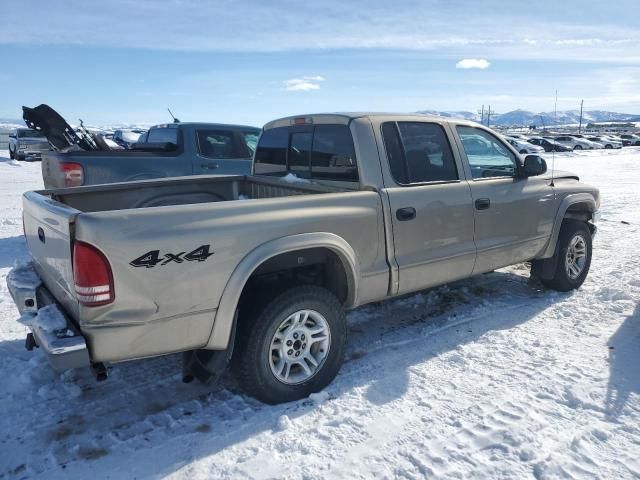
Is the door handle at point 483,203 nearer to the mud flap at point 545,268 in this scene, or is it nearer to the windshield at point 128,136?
the mud flap at point 545,268

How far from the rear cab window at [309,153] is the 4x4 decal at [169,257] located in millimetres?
1448

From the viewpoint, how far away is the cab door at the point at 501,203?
14.8ft

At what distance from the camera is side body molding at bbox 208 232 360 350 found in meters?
2.99

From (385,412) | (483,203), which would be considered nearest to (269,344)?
(385,412)

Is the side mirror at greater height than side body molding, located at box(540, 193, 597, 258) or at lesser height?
greater

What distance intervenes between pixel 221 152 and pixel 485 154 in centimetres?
449

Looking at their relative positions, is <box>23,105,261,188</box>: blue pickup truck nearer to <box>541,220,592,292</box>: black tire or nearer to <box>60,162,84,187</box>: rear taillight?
<box>60,162,84,187</box>: rear taillight

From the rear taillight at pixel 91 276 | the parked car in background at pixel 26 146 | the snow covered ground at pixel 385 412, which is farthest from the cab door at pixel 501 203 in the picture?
the parked car in background at pixel 26 146

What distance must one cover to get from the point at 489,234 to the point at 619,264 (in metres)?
3.00

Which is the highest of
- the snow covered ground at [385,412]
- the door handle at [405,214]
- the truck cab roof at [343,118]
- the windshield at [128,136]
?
the windshield at [128,136]

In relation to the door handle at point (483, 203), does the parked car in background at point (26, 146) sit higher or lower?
higher

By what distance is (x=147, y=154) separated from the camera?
7.21m

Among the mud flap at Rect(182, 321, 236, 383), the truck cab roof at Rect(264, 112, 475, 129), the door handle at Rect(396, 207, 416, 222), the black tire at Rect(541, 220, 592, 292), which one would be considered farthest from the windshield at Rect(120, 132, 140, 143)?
the mud flap at Rect(182, 321, 236, 383)

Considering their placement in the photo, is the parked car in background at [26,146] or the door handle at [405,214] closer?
the door handle at [405,214]
